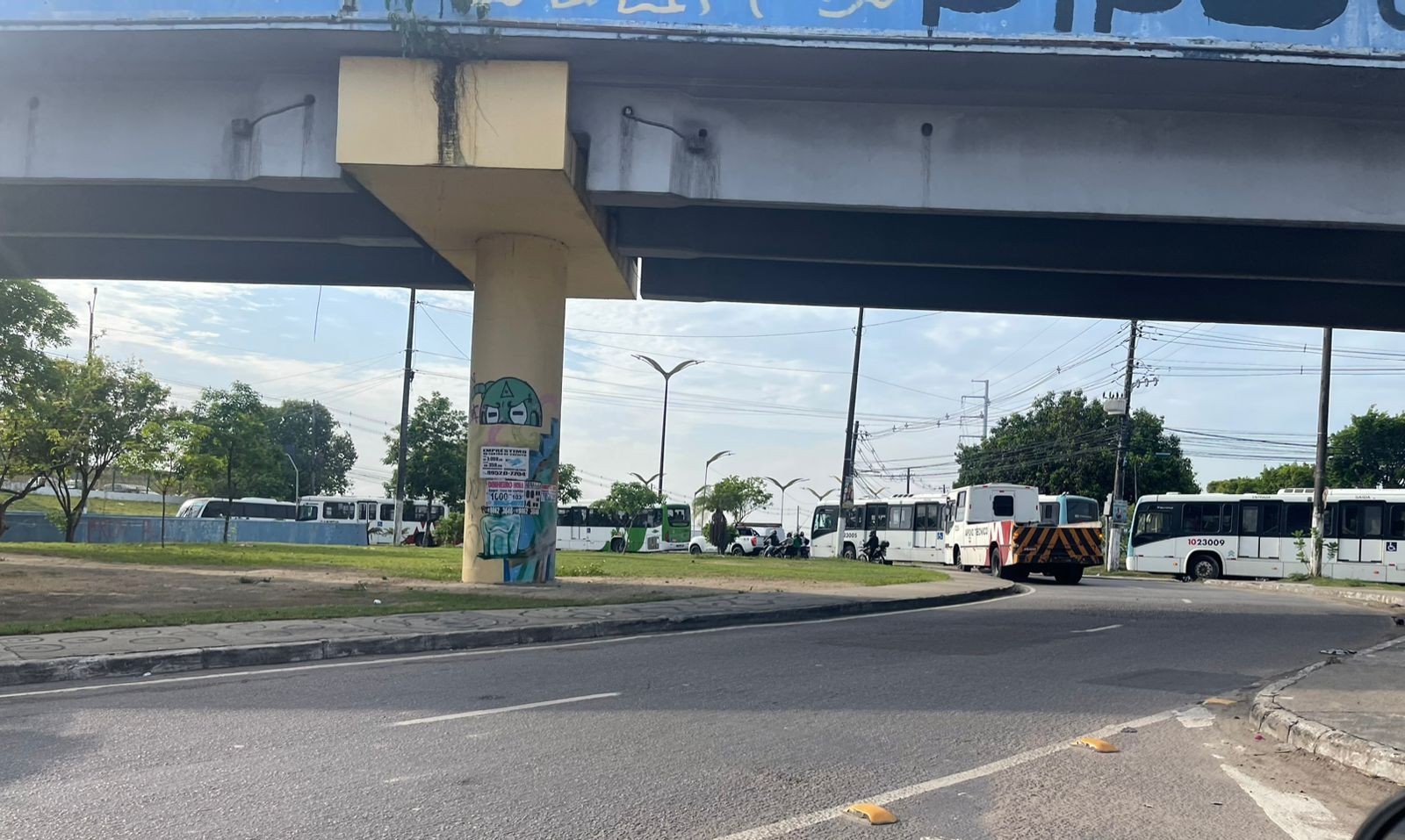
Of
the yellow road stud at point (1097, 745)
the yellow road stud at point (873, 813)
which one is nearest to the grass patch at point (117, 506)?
the yellow road stud at point (1097, 745)

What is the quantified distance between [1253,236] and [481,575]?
44.3ft

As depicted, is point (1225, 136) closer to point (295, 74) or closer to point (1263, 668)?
point (1263, 668)

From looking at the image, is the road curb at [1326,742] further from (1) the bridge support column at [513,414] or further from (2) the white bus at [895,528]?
(2) the white bus at [895,528]

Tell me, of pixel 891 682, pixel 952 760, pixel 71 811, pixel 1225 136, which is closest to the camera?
pixel 71 811

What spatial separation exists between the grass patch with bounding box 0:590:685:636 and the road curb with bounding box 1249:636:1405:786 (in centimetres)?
912

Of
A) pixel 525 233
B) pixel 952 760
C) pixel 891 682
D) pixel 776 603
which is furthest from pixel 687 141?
pixel 952 760

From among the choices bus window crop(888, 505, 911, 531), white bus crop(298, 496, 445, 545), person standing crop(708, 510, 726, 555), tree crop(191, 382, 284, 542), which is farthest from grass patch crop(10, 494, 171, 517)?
bus window crop(888, 505, 911, 531)

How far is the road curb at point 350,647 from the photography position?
9.53 meters

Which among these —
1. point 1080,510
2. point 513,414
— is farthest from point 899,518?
point 513,414

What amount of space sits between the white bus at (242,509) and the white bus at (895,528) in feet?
97.6

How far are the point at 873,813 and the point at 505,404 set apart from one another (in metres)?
13.5

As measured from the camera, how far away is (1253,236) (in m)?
17.9

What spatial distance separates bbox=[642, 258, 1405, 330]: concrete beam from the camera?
69.9ft

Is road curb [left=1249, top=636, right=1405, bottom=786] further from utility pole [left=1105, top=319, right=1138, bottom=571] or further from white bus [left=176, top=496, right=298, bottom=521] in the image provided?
white bus [left=176, top=496, right=298, bottom=521]
